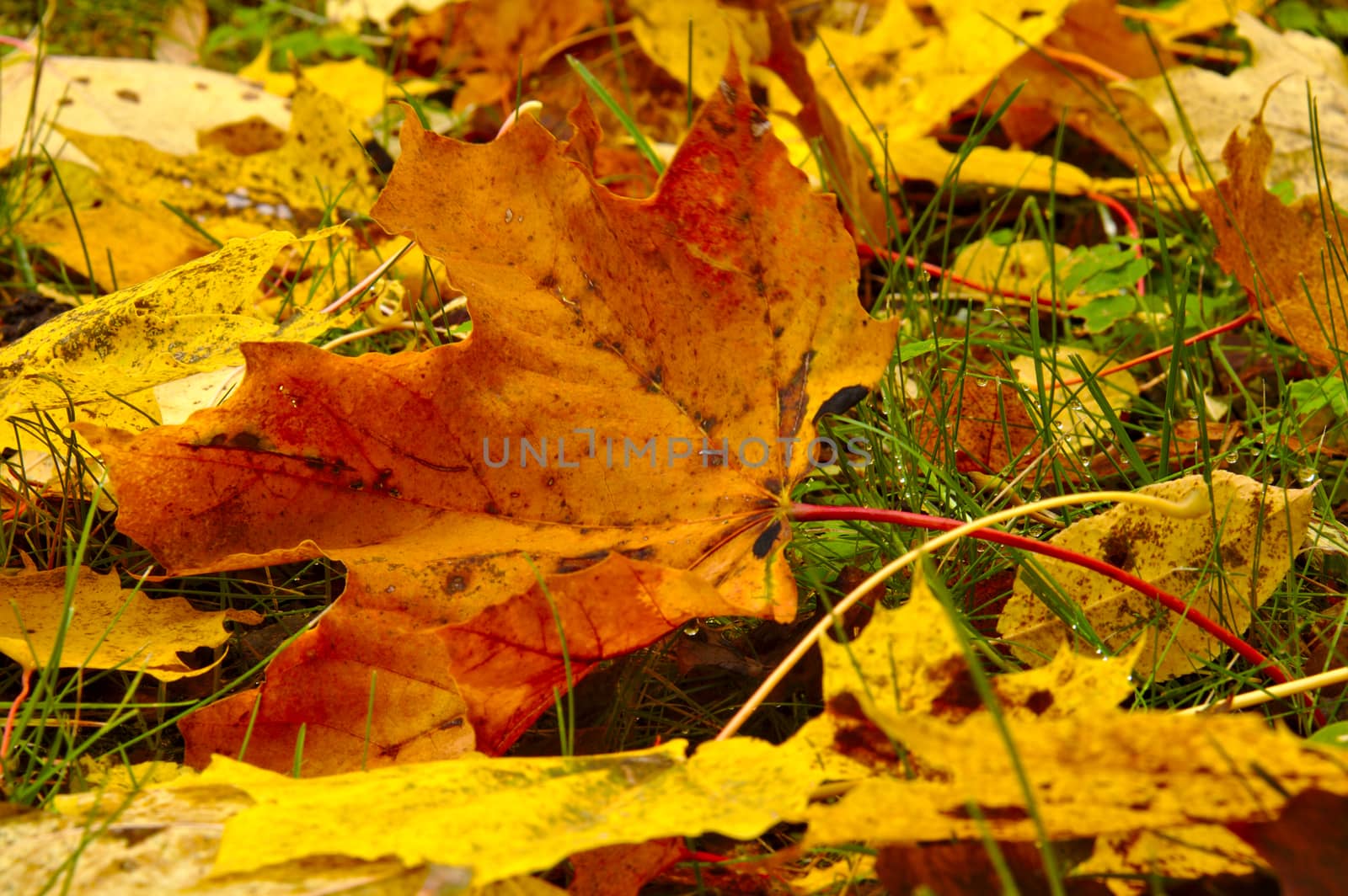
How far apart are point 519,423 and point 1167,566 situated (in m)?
0.48

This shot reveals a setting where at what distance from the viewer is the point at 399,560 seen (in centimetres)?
73

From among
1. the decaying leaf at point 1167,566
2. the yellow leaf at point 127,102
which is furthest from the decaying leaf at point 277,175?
the decaying leaf at point 1167,566

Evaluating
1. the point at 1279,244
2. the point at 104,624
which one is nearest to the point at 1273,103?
the point at 1279,244

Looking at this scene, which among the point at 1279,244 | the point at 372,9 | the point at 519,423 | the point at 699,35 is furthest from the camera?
the point at 372,9

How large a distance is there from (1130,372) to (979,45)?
0.63m

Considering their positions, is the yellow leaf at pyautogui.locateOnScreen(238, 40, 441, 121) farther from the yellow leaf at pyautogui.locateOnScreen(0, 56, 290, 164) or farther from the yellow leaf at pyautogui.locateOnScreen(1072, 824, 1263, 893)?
the yellow leaf at pyautogui.locateOnScreen(1072, 824, 1263, 893)

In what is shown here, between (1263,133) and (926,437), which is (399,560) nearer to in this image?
(926,437)

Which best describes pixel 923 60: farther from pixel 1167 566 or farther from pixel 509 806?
pixel 509 806

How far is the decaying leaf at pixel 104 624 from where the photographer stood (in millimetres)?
750

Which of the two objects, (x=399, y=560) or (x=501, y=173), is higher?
(x=501, y=173)

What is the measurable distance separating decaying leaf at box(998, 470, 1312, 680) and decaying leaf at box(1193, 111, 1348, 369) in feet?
0.91

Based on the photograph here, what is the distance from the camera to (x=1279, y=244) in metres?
1.02

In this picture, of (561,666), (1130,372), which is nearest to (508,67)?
(1130,372)

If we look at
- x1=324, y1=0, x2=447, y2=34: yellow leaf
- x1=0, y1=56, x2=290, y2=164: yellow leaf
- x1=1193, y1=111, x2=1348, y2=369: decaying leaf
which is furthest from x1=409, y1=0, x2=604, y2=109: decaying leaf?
x1=1193, y1=111, x2=1348, y2=369: decaying leaf
